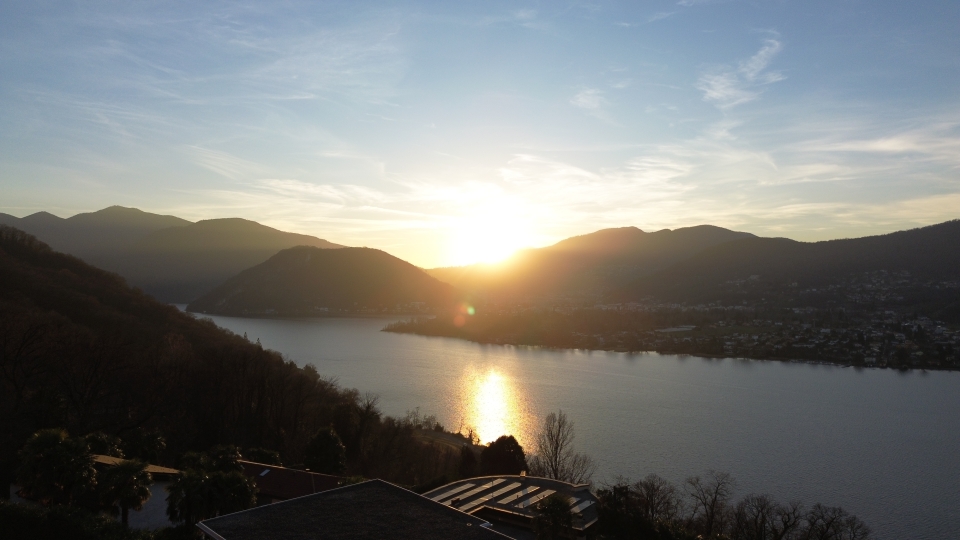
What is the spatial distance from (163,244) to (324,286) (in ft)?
107

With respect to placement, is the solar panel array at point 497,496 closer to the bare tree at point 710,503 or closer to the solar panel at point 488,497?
the solar panel at point 488,497

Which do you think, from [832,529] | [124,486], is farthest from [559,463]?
[124,486]

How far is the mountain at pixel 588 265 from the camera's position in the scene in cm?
10500

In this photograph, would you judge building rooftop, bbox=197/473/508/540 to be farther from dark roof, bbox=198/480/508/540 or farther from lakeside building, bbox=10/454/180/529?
lakeside building, bbox=10/454/180/529

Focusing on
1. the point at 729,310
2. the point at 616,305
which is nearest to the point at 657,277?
the point at 616,305

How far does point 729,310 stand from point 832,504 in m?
53.7

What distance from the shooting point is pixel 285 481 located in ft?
31.5

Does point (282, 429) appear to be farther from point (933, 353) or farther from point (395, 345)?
point (933, 353)

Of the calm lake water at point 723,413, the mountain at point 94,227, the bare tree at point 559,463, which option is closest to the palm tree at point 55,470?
the bare tree at point 559,463

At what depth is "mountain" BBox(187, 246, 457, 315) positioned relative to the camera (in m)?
73.3

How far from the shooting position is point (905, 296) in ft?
201

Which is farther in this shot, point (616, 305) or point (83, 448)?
point (616, 305)

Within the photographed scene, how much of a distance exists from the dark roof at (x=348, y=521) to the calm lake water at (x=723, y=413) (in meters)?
12.4

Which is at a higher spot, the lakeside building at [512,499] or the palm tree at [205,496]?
the palm tree at [205,496]
